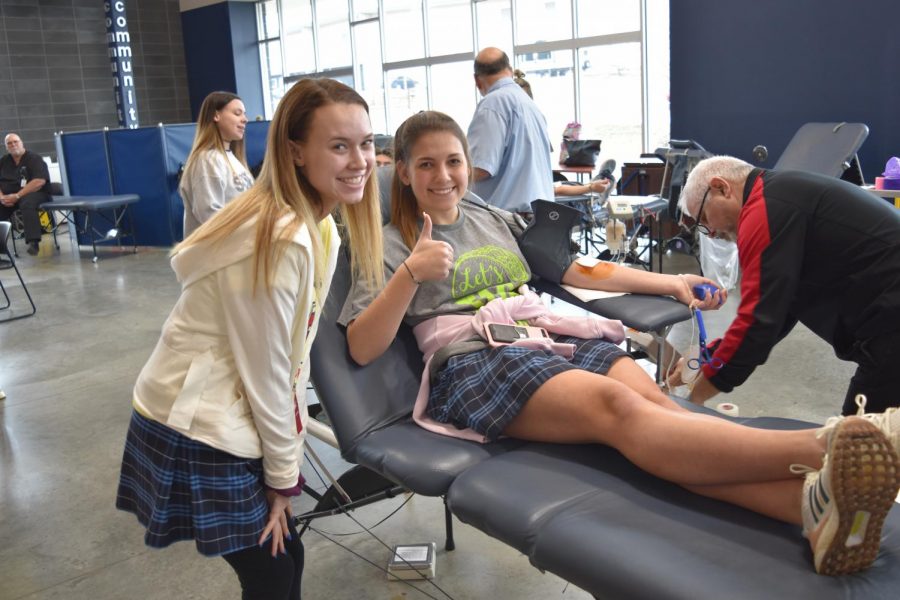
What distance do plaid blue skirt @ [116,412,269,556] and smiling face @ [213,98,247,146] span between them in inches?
99.6

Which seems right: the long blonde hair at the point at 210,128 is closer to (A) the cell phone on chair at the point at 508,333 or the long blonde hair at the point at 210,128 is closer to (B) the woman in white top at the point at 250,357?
(A) the cell phone on chair at the point at 508,333


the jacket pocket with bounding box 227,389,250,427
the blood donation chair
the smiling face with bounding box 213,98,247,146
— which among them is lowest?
the blood donation chair

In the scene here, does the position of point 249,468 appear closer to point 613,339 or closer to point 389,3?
point 613,339

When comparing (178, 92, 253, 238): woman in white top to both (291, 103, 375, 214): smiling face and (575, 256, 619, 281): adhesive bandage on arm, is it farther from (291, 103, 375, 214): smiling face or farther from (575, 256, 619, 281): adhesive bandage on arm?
(291, 103, 375, 214): smiling face

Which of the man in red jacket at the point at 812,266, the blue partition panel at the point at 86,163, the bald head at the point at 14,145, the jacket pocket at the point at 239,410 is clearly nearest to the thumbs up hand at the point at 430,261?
the jacket pocket at the point at 239,410

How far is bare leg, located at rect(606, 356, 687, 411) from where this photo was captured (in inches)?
73.2

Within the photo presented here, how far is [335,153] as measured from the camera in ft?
4.68

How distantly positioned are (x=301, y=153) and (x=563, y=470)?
0.84 meters

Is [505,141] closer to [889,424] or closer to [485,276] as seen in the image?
[485,276]

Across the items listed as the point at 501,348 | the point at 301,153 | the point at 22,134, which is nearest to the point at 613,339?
the point at 501,348

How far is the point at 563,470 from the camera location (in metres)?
1.69

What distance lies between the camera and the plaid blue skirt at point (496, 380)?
1822 millimetres

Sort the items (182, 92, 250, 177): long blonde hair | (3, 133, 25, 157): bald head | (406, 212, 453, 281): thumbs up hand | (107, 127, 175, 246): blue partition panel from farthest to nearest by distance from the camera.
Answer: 1. (3, 133, 25, 157): bald head
2. (107, 127, 175, 246): blue partition panel
3. (182, 92, 250, 177): long blonde hair
4. (406, 212, 453, 281): thumbs up hand

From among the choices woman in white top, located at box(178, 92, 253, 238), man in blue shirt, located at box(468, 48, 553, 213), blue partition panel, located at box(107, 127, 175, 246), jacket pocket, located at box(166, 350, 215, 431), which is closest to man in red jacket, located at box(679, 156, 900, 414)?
jacket pocket, located at box(166, 350, 215, 431)
